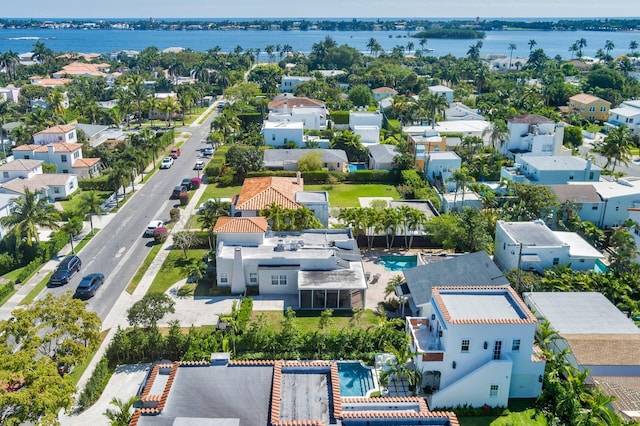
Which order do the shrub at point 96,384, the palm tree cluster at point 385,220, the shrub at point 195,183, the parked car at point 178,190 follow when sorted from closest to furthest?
the shrub at point 96,384
the palm tree cluster at point 385,220
the parked car at point 178,190
the shrub at point 195,183

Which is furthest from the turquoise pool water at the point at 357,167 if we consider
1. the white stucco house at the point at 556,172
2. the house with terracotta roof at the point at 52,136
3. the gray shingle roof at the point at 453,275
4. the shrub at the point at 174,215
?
the house with terracotta roof at the point at 52,136

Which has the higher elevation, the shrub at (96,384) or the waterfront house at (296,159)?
the waterfront house at (296,159)

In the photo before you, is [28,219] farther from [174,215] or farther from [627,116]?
[627,116]

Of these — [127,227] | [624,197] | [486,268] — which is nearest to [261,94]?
[127,227]

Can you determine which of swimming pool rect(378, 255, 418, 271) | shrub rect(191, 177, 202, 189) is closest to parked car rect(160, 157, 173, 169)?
shrub rect(191, 177, 202, 189)

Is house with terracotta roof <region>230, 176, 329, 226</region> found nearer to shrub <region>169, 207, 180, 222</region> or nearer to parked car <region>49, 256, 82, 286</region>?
shrub <region>169, 207, 180, 222</region>

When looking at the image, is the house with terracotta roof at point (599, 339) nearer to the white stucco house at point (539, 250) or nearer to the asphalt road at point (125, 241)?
the white stucco house at point (539, 250)

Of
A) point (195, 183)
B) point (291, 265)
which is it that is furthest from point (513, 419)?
point (195, 183)
